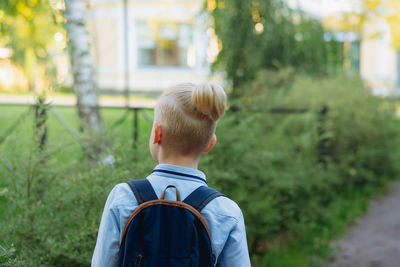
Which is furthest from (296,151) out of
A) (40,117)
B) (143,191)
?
(143,191)

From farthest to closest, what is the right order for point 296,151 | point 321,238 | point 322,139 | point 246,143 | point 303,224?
point 322,139, point 296,151, point 321,238, point 303,224, point 246,143

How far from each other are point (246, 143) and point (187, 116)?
2.44 meters

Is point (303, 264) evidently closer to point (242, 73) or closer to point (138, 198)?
point (138, 198)

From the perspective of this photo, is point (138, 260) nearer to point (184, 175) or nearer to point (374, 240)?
point (184, 175)

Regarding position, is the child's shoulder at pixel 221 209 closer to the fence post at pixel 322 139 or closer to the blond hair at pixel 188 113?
the blond hair at pixel 188 113

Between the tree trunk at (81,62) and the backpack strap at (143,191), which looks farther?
the tree trunk at (81,62)

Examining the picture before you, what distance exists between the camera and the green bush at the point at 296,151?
395 cm

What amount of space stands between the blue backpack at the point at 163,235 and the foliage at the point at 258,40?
6.87 meters

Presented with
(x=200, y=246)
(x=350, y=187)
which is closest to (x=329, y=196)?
(x=350, y=187)

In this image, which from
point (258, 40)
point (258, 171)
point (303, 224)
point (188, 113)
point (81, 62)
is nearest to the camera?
point (188, 113)

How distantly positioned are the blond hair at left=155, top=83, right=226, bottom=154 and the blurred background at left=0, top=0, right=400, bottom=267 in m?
0.84

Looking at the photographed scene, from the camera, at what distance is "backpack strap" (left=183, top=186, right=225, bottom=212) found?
1577mm

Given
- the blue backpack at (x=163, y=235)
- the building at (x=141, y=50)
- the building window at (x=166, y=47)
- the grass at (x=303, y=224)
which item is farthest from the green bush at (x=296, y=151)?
the building window at (x=166, y=47)

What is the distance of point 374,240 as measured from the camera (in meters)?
5.10
